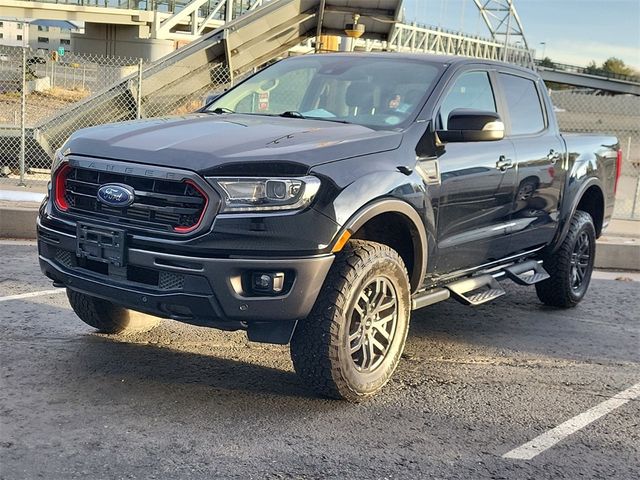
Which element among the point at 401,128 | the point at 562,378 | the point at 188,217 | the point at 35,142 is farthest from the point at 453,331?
the point at 35,142

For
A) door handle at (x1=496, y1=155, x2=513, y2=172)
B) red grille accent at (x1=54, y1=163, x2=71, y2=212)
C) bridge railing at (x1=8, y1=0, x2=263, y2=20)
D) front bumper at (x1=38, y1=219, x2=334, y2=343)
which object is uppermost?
bridge railing at (x1=8, y1=0, x2=263, y2=20)

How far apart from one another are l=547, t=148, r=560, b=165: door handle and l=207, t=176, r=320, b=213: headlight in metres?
2.87

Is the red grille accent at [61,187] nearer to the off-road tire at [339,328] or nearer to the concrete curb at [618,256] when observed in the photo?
the off-road tire at [339,328]

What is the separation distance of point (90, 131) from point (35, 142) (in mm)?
9632

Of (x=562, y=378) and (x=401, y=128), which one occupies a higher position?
(x=401, y=128)

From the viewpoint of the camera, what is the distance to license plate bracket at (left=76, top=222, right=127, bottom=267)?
396 centimetres

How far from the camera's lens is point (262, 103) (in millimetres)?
5449

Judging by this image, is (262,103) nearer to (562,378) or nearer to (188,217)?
(188,217)

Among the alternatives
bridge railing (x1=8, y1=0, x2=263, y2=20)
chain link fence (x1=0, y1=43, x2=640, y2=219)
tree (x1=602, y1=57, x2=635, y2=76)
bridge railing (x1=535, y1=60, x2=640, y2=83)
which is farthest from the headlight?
tree (x1=602, y1=57, x2=635, y2=76)

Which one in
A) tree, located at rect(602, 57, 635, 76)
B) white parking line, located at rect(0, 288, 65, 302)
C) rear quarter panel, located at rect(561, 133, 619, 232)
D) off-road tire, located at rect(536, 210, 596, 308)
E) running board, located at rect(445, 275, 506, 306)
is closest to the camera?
running board, located at rect(445, 275, 506, 306)

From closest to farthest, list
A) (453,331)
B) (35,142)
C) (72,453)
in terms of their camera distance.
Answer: (72,453) → (453,331) → (35,142)

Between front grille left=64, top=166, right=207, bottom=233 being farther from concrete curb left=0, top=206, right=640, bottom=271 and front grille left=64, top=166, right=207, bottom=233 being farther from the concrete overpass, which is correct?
the concrete overpass

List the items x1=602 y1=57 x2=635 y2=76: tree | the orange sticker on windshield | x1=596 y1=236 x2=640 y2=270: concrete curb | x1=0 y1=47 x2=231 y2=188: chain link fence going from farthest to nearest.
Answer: x1=602 y1=57 x2=635 y2=76: tree → x1=0 y1=47 x2=231 y2=188: chain link fence → x1=596 y1=236 x2=640 y2=270: concrete curb → the orange sticker on windshield

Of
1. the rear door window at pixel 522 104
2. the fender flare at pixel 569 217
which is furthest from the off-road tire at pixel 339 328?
the fender flare at pixel 569 217
